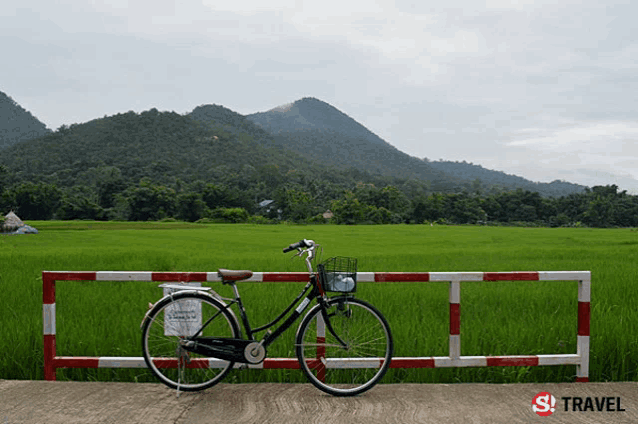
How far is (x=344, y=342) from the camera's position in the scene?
4.75 m

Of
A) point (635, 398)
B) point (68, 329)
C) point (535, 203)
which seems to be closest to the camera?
point (635, 398)

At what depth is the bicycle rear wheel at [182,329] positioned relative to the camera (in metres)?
4.61

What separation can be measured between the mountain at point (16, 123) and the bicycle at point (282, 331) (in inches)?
5322

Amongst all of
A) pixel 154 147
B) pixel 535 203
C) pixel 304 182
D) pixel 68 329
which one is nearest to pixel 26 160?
pixel 154 147

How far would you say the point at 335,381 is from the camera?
16.9 ft

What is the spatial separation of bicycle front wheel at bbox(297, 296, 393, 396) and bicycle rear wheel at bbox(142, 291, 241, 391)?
0.65m

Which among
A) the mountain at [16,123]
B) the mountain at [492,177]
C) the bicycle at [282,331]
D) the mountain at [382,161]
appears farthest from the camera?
the mountain at [492,177]

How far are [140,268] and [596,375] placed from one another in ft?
35.9

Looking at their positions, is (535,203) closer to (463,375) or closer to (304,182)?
(304,182)

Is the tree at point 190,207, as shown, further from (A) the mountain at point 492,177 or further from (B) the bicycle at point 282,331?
(A) the mountain at point 492,177

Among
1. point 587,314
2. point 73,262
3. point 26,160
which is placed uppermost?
point 26,160

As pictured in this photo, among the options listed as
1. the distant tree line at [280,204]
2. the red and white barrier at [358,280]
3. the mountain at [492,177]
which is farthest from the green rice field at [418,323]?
the mountain at [492,177]

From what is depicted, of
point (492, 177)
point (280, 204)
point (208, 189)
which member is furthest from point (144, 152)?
point (492, 177)

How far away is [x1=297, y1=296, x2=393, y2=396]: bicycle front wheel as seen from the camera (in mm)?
4555
